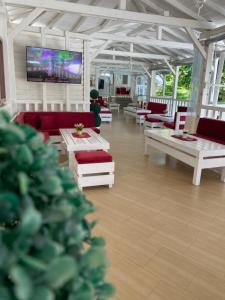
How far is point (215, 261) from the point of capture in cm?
194

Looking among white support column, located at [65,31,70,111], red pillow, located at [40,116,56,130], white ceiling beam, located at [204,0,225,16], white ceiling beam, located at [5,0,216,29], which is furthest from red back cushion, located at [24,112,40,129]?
white ceiling beam, located at [204,0,225,16]

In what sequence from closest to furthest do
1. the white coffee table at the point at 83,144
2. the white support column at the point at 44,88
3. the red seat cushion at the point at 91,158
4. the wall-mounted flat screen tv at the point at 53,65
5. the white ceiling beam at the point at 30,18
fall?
the red seat cushion at the point at 91,158
the white coffee table at the point at 83,144
the white ceiling beam at the point at 30,18
the wall-mounted flat screen tv at the point at 53,65
the white support column at the point at 44,88

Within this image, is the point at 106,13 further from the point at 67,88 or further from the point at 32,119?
the point at 32,119

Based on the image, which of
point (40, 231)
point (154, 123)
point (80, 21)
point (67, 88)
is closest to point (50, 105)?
point (67, 88)

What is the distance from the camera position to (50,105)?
19.1 ft

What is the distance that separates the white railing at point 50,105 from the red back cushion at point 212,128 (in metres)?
2.97

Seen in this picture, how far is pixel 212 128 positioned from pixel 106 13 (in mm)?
2969

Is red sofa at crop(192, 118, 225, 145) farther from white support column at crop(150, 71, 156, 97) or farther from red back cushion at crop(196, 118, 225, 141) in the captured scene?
white support column at crop(150, 71, 156, 97)

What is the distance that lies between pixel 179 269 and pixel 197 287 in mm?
188

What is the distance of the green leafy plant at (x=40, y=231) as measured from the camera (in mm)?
425

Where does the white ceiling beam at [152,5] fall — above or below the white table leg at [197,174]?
above

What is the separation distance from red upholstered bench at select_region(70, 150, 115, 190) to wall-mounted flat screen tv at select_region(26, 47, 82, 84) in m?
2.99

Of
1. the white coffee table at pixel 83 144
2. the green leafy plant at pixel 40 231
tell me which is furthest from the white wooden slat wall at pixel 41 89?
the green leafy plant at pixel 40 231

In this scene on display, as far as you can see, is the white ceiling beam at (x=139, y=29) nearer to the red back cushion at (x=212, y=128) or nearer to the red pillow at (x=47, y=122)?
the red back cushion at (x=212, y=128)
